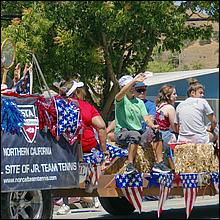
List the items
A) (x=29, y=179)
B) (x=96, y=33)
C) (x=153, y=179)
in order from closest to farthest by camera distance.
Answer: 1. (x=29, y=179)
2. (x=153, y=179)
3. (x=96, y=33)

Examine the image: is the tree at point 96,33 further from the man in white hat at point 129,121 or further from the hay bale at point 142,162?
the hay bale at point 142,162

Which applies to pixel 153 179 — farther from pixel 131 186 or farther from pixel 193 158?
pixel 193 158

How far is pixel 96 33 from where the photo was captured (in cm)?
1956

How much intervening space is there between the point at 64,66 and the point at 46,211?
34.0 feet

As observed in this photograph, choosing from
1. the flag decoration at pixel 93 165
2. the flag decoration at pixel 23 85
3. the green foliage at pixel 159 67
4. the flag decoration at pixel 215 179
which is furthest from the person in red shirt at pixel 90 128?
the green foliage at pixel 159 67

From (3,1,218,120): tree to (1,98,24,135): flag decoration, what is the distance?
910 centimetres

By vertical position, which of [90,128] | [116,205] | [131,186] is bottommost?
[116,205]

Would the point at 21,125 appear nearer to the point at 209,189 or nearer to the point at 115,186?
the point at 115,186

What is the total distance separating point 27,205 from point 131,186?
1.47 metres

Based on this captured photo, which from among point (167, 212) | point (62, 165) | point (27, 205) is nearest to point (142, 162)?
point (62, 165)

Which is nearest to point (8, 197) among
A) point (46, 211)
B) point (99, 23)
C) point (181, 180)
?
point (46, 211)

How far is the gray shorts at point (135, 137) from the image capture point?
1045cm

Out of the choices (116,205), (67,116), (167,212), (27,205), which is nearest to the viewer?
(27,205)

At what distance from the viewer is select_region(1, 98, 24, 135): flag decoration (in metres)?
9.05
